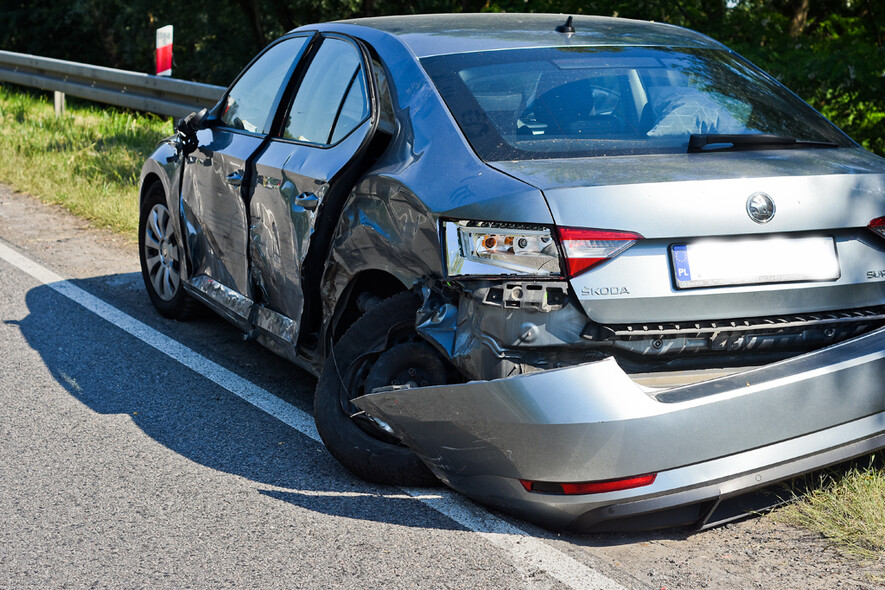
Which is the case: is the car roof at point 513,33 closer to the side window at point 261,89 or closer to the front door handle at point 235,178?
the side window at point 261,89

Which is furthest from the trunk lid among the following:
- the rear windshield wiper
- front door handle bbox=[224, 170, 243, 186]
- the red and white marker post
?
the red and white marker post

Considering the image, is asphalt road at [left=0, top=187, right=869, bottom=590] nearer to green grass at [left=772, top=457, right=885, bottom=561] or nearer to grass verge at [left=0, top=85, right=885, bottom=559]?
green grass at [left=772, top=457, right=885, bottom=561]

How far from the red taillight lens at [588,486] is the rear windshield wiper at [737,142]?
1.14m

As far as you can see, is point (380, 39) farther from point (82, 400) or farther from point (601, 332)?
point (82, 400)

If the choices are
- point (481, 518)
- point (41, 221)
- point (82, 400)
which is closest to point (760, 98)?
point (481, 518)

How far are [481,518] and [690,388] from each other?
906mm

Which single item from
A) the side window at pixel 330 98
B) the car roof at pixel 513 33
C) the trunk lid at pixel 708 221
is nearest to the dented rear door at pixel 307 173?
the side window at pixel 330 98

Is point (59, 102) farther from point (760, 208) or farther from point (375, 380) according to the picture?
point (760, 208)

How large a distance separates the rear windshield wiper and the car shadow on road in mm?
1294

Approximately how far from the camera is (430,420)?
330 centimetres

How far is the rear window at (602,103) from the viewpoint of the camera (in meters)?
3.59

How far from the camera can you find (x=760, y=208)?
10.5 feet

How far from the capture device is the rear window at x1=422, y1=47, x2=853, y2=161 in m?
3.59

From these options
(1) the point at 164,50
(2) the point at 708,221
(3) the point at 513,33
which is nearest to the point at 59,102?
(1) the point at 164,50
